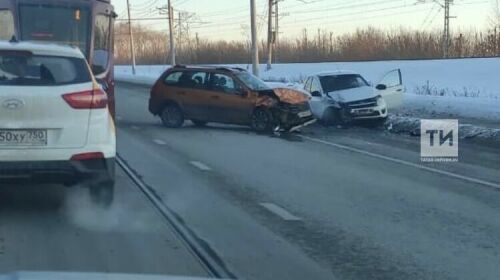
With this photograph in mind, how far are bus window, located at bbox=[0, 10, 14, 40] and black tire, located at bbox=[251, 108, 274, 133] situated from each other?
6537 millimetres

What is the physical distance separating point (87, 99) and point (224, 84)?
39.0 feet

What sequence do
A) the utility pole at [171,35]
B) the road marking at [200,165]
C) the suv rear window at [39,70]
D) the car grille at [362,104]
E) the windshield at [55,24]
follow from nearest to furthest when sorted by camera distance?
1. the suv rear window at [39,70]
2. the road marking at [200,165]
3. the windshield at [55,24]
4. the car grille at [362,104]
5. the utility pole at [171,35]

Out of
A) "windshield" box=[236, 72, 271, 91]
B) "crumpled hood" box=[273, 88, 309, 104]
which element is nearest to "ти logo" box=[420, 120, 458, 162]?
"crumpled hood" box=[273, 88, 309, 104]

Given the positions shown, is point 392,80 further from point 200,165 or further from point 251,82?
point 200,165

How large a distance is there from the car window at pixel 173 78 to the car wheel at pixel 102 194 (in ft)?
39.5

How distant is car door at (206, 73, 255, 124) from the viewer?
63.3 ft

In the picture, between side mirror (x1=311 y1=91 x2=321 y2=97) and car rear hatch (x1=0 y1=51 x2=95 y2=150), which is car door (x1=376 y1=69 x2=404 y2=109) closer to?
side mirror (x1=311 y1=91 x2=321 y2=97)

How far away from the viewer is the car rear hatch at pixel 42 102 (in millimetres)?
7477

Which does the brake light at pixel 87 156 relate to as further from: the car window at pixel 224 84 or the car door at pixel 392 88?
the car door at pixel 392 88

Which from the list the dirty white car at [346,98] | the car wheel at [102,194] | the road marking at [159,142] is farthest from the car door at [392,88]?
the car wheel at [102,194]

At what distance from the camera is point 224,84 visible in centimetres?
1967

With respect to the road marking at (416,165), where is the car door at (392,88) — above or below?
above

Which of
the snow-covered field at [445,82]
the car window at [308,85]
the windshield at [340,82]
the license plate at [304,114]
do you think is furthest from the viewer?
the snow-covered field at [445,82]

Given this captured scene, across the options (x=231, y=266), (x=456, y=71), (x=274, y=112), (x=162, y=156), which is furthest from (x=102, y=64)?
(x=456, y=71)
